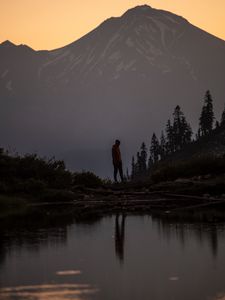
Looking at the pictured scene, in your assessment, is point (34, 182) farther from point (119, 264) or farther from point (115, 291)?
point (115, 291)

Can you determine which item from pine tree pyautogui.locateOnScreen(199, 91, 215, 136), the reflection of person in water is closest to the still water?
the reflection of person in water

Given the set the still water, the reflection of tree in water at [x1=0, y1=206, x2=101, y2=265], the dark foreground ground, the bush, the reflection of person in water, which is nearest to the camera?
the still water

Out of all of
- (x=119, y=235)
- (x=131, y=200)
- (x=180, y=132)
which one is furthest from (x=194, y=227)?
(x=180, y=132)

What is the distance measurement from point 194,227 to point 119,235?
1819 mm

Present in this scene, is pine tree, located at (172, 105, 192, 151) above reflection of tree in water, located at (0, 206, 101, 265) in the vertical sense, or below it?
above

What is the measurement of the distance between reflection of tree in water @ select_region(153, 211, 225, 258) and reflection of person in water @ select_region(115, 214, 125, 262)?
0.85m

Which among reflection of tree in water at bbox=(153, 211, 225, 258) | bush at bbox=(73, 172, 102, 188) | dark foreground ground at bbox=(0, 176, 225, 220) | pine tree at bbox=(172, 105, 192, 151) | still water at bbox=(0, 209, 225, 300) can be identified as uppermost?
pine tree at bbox=(172, 105, 192, 151)

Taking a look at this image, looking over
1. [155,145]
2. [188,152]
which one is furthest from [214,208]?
[155,145]

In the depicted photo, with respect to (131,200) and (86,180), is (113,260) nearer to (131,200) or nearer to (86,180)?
(131,200)

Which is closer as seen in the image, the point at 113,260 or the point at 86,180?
the point at 113,260

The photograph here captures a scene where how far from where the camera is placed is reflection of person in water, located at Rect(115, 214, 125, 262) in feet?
45.8

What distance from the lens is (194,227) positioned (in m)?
17.6

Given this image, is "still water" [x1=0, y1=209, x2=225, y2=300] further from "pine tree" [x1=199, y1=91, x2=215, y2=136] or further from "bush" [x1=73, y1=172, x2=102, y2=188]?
"pine tree" [x1=199, y1=91, x2=215, y2=136]

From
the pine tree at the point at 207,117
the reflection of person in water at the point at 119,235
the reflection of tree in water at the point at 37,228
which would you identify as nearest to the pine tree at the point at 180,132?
the pine tree at the point at 207,117
